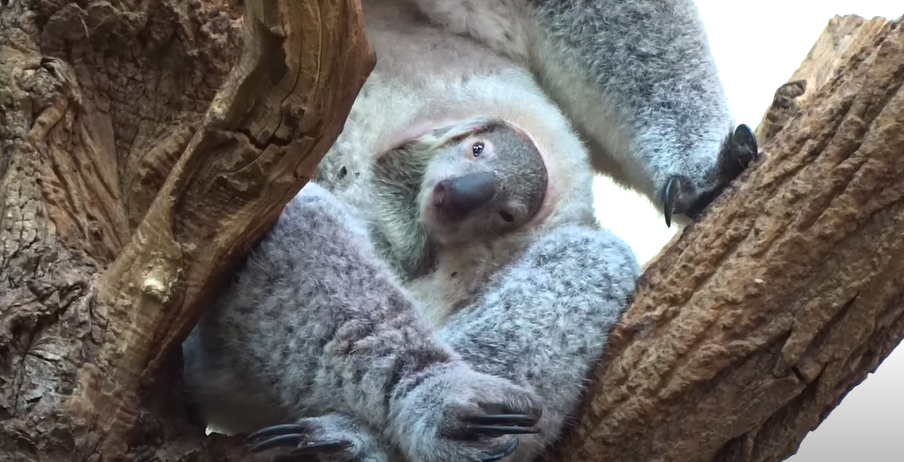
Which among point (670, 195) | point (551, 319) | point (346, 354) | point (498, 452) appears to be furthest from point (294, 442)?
point (670, 195)

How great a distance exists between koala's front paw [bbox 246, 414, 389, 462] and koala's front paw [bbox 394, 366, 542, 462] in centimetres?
6

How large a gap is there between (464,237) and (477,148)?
19 cm

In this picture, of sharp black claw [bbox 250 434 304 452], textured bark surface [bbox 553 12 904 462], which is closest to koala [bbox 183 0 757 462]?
sharp black claw [bbox 250 434 304 452]

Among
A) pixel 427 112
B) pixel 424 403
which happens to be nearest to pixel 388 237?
pixel 427 112

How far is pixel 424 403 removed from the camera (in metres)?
1.34

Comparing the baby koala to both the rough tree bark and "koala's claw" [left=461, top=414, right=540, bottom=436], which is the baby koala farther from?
"koala's claw" [left=461, top=414, right=540, bottom=436]

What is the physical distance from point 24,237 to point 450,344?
2.38 feet

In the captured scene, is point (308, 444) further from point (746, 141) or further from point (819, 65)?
point (819, 65)

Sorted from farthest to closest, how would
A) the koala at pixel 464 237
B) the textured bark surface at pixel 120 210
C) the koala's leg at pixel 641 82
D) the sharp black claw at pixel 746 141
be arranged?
the koala's leg at pixel 641 82, the sharp black claw at pixel 746 141, the koala at pixel 464 237, the textured bark surface at pixel 120 210

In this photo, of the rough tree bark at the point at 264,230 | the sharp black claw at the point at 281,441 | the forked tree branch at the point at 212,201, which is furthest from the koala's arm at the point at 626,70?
the sharp black claw at the point at 281,441

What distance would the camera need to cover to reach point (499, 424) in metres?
1.32

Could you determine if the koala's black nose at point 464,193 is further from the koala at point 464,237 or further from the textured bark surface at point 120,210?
the textured bark surface at point 120,210

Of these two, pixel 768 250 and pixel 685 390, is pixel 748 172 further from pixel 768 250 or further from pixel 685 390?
pixel 685 390

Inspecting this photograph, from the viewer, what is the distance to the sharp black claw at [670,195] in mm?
1789
